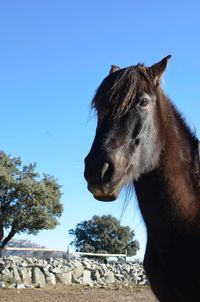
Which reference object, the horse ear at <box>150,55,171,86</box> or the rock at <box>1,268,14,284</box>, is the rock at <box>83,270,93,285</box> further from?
the horse ear at <box>150,55,171,86</box>

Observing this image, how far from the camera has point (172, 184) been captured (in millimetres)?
4348

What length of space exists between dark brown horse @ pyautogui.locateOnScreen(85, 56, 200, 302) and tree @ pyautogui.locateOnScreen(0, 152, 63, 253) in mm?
27326

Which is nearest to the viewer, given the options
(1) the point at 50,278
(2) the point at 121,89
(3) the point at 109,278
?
(2) the point at 121,89

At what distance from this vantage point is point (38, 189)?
106ft

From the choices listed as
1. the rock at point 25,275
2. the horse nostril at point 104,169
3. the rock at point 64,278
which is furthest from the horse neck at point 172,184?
the rock at point 64,278

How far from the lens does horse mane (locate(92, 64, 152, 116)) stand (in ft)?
13.9

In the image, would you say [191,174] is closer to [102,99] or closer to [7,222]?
[102,99]

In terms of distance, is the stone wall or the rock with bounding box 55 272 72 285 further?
the rock with bounding box 55 272 72 285

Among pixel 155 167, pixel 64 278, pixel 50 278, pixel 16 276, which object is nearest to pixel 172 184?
pixel 155 167

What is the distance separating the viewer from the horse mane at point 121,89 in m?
4.25

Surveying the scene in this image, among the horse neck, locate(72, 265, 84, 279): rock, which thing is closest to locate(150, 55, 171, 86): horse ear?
the horse neck

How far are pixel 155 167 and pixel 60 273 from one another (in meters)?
20.3

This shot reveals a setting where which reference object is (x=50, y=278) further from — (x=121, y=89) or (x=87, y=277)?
(x=121, y=89)

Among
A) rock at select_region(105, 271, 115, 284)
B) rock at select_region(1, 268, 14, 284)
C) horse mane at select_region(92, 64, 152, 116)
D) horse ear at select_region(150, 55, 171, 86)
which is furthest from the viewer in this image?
rock at select_region(105, 271, 115, 284)
